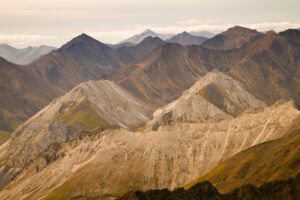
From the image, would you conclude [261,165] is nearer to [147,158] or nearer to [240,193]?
[240,193]

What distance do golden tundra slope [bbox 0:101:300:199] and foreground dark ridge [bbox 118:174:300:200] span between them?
47287 millimetres

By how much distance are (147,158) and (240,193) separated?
62142mm

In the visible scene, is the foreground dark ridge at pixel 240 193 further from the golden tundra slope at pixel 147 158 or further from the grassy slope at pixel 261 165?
the golden tundra slope at pixel 147 158

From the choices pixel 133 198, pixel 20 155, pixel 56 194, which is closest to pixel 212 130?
pixel 56 194

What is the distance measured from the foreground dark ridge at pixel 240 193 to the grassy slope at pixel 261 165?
54.3 feet

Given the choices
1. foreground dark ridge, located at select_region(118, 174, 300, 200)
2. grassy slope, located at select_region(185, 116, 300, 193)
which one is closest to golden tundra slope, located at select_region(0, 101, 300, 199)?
grassy slope, located at select_region(185, 116, 300, 193)

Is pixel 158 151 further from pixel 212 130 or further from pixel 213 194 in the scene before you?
pixel 213 194

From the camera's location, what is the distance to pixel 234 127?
14288cm

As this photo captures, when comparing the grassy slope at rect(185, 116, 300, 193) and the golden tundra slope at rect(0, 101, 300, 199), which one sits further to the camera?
the golden tundra slope at rect(0, 101, 300, 199)

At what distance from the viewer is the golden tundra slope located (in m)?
131

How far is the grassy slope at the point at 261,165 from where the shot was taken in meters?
101

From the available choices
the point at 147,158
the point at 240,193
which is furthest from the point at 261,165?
the point at 147,158

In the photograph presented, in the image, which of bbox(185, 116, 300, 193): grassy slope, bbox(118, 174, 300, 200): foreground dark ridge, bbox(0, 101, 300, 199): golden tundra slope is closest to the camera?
bbox(118, 174, 300, 200): foreground dark ridge

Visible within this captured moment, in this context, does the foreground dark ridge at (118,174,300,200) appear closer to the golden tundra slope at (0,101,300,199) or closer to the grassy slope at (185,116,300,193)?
the grassy slope at (185,116,300,193)
